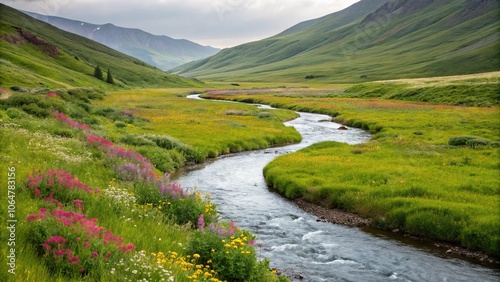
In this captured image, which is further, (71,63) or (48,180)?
(71,63)

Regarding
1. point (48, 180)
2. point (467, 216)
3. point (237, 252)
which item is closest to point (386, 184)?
point (467, 216)

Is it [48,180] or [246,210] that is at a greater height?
[48,180]

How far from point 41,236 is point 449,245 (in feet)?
48.9

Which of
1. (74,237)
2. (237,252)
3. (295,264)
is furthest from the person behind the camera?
(295,264)

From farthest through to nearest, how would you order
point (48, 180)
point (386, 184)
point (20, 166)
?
1. point (386, 184)
2. point (20, 166)
3. point (48, 180)

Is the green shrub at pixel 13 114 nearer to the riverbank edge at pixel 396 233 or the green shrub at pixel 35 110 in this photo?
the green shrub at pixel 35 110

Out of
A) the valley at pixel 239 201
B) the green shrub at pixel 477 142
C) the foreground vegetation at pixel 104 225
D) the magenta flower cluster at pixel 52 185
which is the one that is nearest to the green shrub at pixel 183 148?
the valley at pixel 239 201

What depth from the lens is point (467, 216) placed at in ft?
53.0

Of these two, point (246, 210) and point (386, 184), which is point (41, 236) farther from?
point (386, 184)

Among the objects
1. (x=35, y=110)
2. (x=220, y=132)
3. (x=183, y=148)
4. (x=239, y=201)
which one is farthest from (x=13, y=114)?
(x=220, y=132)

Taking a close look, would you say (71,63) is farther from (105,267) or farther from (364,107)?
(105,267)

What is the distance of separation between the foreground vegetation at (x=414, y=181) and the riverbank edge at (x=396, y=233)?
12.1 inches

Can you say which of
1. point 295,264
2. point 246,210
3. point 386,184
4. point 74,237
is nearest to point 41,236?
point 74,237

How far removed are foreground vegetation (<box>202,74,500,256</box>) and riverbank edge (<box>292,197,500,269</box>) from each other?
31 centimetres
